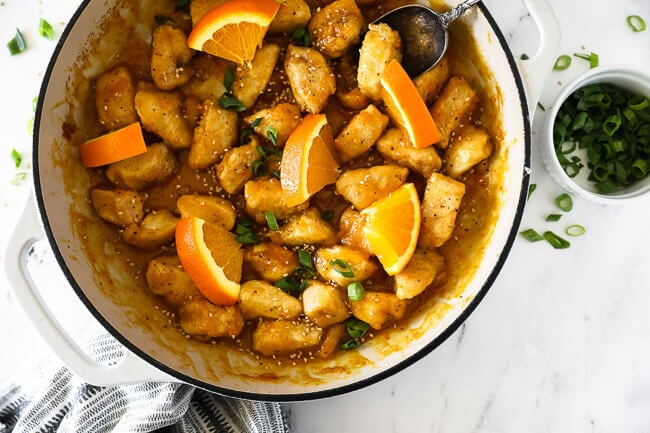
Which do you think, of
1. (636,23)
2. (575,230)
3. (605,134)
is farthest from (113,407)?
(636,23)

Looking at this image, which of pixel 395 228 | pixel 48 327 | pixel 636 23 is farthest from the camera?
pixel 636 23

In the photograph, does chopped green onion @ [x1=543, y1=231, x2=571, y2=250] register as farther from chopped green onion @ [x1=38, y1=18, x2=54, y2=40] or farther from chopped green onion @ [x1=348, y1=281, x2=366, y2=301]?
chopped green onion @ [x1=38, y1=18, x2=54, y2=40]

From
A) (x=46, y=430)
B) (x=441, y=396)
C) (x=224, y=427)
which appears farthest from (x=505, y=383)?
(x=46, y=430)

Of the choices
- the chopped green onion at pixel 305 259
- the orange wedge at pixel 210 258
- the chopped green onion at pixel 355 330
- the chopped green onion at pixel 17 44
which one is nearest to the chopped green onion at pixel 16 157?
the chopped green onion at pixel 17 44

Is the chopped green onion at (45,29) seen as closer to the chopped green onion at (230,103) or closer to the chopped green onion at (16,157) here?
the chopped green onion at (16,157)

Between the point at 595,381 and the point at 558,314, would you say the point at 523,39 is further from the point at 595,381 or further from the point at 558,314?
the point at 595,381

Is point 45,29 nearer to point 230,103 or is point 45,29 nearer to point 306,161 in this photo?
point 230,103
